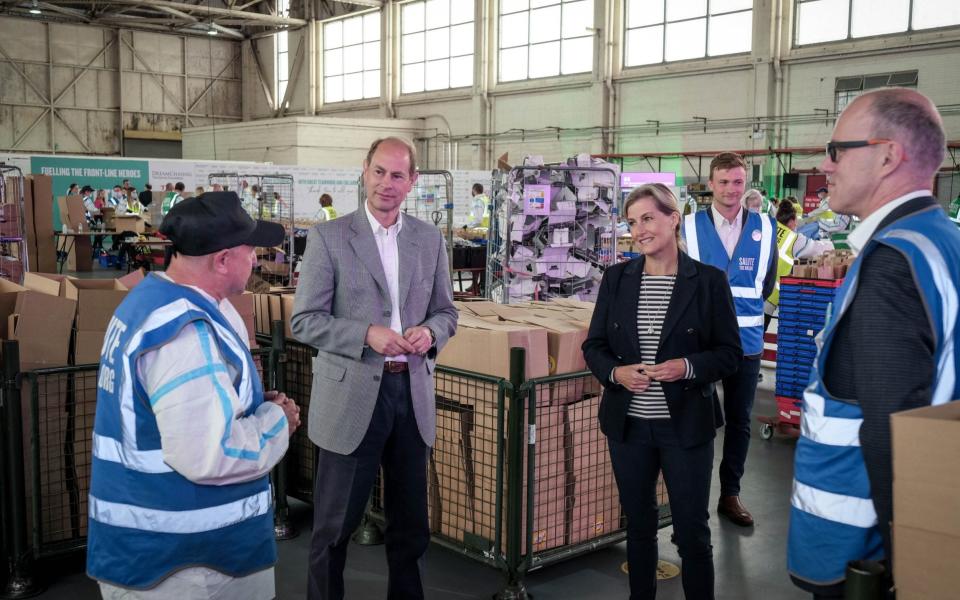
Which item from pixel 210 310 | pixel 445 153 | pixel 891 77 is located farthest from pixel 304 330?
pixel 445 153

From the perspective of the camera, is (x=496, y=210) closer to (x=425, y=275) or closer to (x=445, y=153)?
(x=425, y=275)

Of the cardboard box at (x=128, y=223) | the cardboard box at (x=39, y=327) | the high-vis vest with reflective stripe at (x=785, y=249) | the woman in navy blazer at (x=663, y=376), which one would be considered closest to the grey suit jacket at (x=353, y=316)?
the woman in navy blazer at (x=663, y=376)

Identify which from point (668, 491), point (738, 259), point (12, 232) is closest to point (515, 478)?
point (668, 491)

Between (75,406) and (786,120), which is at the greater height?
(786,120)

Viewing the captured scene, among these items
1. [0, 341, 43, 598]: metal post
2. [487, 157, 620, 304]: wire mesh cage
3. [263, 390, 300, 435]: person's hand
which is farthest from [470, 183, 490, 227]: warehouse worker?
[263, 390, 300, 435]: person's hand

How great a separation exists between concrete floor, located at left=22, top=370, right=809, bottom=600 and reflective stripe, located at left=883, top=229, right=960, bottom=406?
7.90 ft

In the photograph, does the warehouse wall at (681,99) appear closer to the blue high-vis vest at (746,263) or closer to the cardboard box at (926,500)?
the blue high-vis vest at (746,263)

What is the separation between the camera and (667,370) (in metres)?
2.83

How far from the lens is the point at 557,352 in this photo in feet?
12.3

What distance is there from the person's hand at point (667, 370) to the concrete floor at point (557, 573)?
131 centimetres

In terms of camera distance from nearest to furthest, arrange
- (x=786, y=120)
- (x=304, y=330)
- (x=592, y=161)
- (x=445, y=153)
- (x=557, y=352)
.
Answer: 1. (x=304, y=330)
2. (x=557, y=352)
3. (x=592, y=161)
4. (x=786, y=120)
5. (x=445, y=153)

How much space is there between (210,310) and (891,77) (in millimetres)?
17993

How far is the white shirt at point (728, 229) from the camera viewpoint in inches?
174

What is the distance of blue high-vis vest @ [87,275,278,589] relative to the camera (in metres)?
1.76
